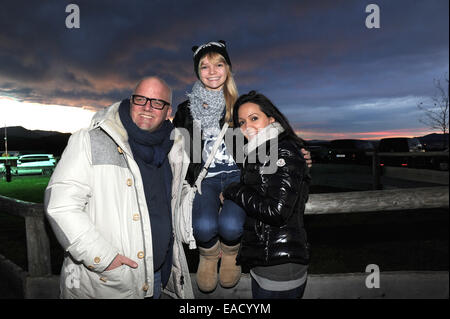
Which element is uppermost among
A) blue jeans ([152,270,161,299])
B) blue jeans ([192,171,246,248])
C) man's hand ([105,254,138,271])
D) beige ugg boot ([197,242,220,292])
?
blue jeans ([192,171,246,248])

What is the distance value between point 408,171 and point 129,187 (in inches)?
304

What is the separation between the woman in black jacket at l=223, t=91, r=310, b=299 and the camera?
177cm

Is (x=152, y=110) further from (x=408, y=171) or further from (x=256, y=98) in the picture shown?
(x=408, y=171)

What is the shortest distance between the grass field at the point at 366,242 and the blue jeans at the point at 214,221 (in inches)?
90.0

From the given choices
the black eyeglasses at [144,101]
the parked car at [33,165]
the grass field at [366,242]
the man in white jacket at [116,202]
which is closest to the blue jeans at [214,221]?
the man in white jacket at [116,202]

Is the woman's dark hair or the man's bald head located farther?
the man's bald head

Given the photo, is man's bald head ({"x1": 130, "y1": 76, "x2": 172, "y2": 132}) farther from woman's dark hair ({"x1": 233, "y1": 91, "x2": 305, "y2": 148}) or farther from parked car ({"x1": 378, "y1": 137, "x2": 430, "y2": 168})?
parked car ({"x1": 378, "y1": 137, "x2": 430, "y2": 168})

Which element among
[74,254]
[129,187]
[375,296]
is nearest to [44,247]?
[74,254]

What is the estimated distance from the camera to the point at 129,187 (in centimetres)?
195

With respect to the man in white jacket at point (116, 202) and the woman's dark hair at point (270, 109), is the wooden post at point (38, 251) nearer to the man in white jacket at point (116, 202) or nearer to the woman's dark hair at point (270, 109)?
the man in white jacket at point (116, 202)

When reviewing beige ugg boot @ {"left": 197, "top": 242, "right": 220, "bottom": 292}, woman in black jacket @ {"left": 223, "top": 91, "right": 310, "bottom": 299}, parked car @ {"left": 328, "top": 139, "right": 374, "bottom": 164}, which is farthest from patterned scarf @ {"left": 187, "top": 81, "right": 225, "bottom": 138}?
parked car @ {"left": 328, "top": 139, "right": 374, "bottom": 164}

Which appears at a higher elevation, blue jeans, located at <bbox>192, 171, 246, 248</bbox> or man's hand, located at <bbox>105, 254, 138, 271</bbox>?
blue jeans, located at <bbox>192, 171, 246, 248</bbox>

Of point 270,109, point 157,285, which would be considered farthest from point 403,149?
point 157,285

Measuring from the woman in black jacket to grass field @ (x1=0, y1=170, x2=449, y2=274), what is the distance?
8.35 feet
